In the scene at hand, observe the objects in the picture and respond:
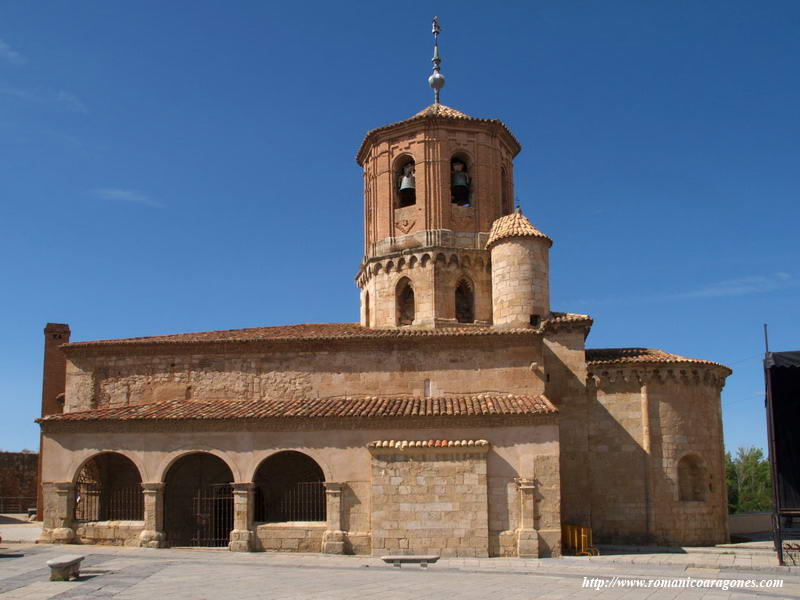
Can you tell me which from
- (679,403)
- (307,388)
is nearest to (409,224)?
(307,388)

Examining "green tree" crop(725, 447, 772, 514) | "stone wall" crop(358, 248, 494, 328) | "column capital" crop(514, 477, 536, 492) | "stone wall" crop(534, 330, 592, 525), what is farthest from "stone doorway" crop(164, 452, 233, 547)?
"green tree" crop(725, 447, 772, 514)

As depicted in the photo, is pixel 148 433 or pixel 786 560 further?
pixel 148 433

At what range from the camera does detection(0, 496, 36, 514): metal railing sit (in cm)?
3184

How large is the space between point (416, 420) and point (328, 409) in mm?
2218

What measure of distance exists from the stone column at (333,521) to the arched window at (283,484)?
215 cm

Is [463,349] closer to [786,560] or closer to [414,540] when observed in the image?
[414,540]

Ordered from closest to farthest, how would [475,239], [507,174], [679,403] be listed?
[679,403] → [475,239] → [507,174]

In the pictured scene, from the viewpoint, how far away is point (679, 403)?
20.8 m

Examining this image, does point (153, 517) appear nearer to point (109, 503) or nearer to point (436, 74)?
point (109, 503)

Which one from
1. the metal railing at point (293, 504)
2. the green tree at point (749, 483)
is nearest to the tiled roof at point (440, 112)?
the metal railing at point (293, 504)

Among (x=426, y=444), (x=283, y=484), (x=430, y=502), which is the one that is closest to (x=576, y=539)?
(x=430, y=502)

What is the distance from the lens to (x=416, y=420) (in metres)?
18.7

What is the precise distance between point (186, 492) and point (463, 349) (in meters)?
8.24

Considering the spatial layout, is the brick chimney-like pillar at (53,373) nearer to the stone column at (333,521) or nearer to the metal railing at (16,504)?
the metal railing at (16,504)
